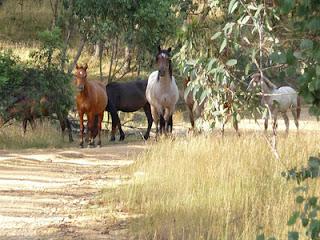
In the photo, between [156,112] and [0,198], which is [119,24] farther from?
[0,198]

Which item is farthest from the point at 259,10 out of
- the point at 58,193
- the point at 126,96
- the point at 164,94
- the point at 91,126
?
the point at 126,96

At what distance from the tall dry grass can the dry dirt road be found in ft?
1.49

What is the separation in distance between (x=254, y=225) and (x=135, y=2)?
1443cm

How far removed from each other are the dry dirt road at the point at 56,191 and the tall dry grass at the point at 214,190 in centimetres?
45

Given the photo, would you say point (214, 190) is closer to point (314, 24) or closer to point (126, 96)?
point (314, 24)

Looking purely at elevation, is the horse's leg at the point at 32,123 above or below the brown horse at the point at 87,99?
below

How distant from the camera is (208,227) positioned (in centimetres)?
748

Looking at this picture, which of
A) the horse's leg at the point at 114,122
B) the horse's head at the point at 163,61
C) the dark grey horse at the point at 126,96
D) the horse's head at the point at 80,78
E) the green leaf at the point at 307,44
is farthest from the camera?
the dark grey horse at the point at 126,96

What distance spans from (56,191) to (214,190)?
2.90 m

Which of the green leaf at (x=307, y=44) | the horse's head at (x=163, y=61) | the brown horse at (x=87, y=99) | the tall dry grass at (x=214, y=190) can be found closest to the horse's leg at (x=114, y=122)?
the brown horse at (x=87, y=99)

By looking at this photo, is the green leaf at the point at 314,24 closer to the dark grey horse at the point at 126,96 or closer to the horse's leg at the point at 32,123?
the horse's leg at the point at 32,123

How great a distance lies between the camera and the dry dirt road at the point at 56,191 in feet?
26.5

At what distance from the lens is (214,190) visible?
8672mm

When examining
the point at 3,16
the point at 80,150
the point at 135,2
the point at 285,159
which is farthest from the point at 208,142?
the point at 3,16
